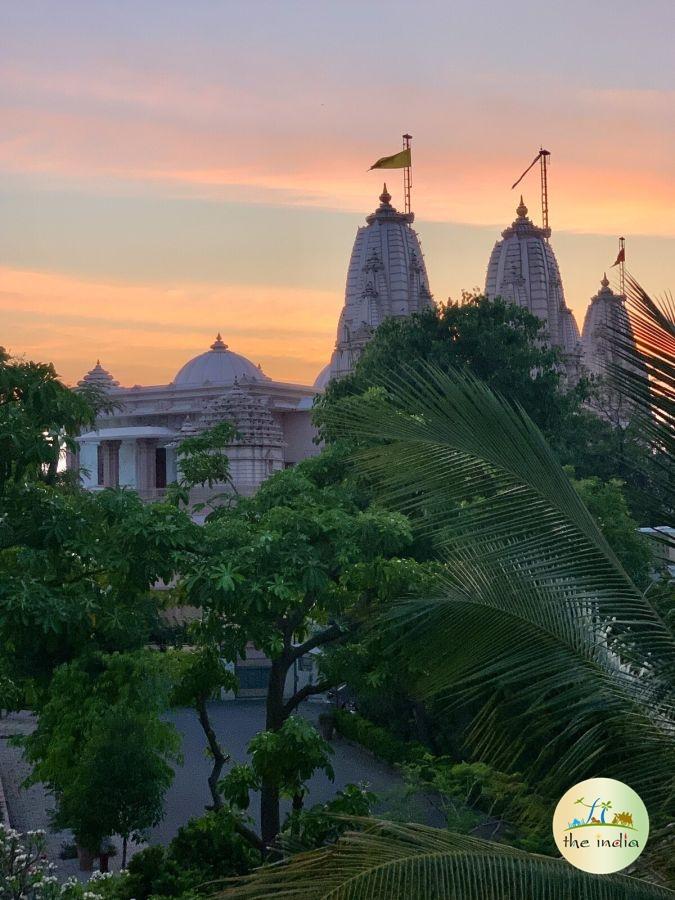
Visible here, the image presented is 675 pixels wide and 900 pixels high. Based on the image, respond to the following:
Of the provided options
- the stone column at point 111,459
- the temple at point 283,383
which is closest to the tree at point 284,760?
the temple at point 283,383

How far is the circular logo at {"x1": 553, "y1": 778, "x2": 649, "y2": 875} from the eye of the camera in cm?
436

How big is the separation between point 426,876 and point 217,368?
48.4 m

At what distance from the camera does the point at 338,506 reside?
1241 cm

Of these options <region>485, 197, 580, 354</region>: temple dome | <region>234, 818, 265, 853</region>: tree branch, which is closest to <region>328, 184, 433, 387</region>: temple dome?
<region>485, 197, 580, 354</region>: temple dome

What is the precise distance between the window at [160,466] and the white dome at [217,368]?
342 cm

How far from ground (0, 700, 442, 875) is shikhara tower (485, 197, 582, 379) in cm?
3014

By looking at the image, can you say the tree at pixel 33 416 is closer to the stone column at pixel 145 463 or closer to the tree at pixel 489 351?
the tree at pixel 489 351

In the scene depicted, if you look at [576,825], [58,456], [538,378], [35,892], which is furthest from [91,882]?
[538,378]

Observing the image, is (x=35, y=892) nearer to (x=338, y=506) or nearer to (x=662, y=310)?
(x=338, y=506)

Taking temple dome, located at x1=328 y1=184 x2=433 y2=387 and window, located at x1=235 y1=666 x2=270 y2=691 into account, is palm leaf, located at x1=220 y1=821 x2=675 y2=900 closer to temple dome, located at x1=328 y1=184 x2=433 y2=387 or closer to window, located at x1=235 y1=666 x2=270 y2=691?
window, located at x1=235 y1=666 x2=270 y2=691

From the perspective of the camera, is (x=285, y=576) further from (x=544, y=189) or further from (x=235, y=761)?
(x=544, y=189)

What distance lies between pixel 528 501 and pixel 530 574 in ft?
1.08

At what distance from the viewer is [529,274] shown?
53.6 meters

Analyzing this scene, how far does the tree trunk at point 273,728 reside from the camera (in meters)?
11.3
